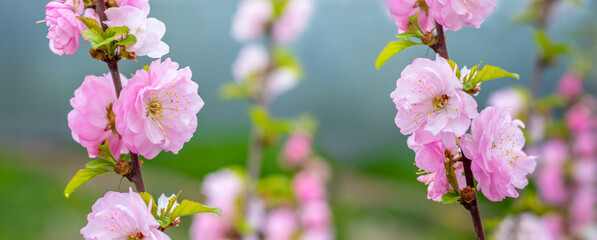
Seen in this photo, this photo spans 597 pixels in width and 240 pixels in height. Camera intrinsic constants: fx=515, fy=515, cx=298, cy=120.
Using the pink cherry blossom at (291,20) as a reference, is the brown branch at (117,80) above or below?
below

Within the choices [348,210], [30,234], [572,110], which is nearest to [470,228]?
[348,210]

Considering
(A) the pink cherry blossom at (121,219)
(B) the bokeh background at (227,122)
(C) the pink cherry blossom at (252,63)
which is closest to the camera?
(A) the pink cherry blossom at (121,219)

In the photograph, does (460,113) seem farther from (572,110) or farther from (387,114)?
(387,114)

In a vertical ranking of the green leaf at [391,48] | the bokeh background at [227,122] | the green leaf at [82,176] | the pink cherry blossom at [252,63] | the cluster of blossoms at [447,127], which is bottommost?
the green leaf at [82,176]

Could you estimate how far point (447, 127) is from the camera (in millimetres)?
482

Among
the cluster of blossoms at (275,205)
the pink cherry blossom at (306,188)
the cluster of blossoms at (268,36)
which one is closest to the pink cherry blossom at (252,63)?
the cluster of blossoms at (268,36)

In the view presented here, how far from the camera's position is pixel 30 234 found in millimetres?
3070

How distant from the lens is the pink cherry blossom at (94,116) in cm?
54

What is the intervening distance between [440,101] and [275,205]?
1209 mm

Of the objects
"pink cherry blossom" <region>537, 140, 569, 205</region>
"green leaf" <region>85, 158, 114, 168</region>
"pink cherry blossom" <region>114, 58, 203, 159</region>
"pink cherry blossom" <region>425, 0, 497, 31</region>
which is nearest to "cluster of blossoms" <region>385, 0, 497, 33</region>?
"pink cherry blossom" <region>425, 0, 497, 31</region>

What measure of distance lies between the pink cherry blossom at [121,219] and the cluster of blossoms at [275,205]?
0.91 meters

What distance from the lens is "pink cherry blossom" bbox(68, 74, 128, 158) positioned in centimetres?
54

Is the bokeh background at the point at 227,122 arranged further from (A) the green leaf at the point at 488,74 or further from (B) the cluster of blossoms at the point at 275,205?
(A) the green leaf at the point at 488,74

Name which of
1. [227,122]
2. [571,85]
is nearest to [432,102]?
[571,85]
